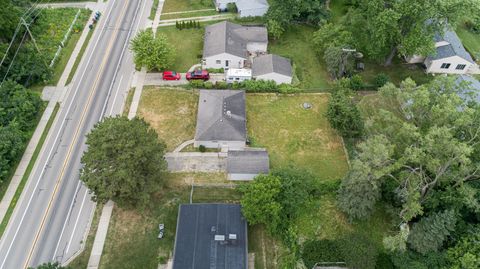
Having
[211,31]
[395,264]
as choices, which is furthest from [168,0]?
[395,264]

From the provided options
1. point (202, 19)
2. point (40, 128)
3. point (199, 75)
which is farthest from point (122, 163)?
point (202, 19)

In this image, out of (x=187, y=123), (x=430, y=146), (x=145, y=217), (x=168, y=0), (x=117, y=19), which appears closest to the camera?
(x=430, y=146)

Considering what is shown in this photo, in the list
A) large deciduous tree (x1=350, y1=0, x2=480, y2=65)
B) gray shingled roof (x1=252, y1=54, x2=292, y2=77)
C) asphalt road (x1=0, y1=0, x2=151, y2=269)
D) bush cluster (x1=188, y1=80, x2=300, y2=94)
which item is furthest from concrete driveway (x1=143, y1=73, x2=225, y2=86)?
large deciduous tree (x1=350, y1=0, x2=480, y2=65)

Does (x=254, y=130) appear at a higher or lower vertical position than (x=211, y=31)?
lower

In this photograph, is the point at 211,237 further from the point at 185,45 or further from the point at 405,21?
the point at 405,21

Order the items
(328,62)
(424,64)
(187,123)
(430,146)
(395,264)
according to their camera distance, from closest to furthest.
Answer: (430,146), (395,264), (187,123), (328,62), (424,64)

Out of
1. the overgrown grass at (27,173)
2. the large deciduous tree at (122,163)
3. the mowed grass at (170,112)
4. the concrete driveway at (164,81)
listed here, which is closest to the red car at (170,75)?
the concrete driveway at (164,81)

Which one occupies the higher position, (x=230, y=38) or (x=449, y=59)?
(x=230, y=38)

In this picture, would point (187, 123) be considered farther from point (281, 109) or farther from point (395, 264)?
point (395, 264)
